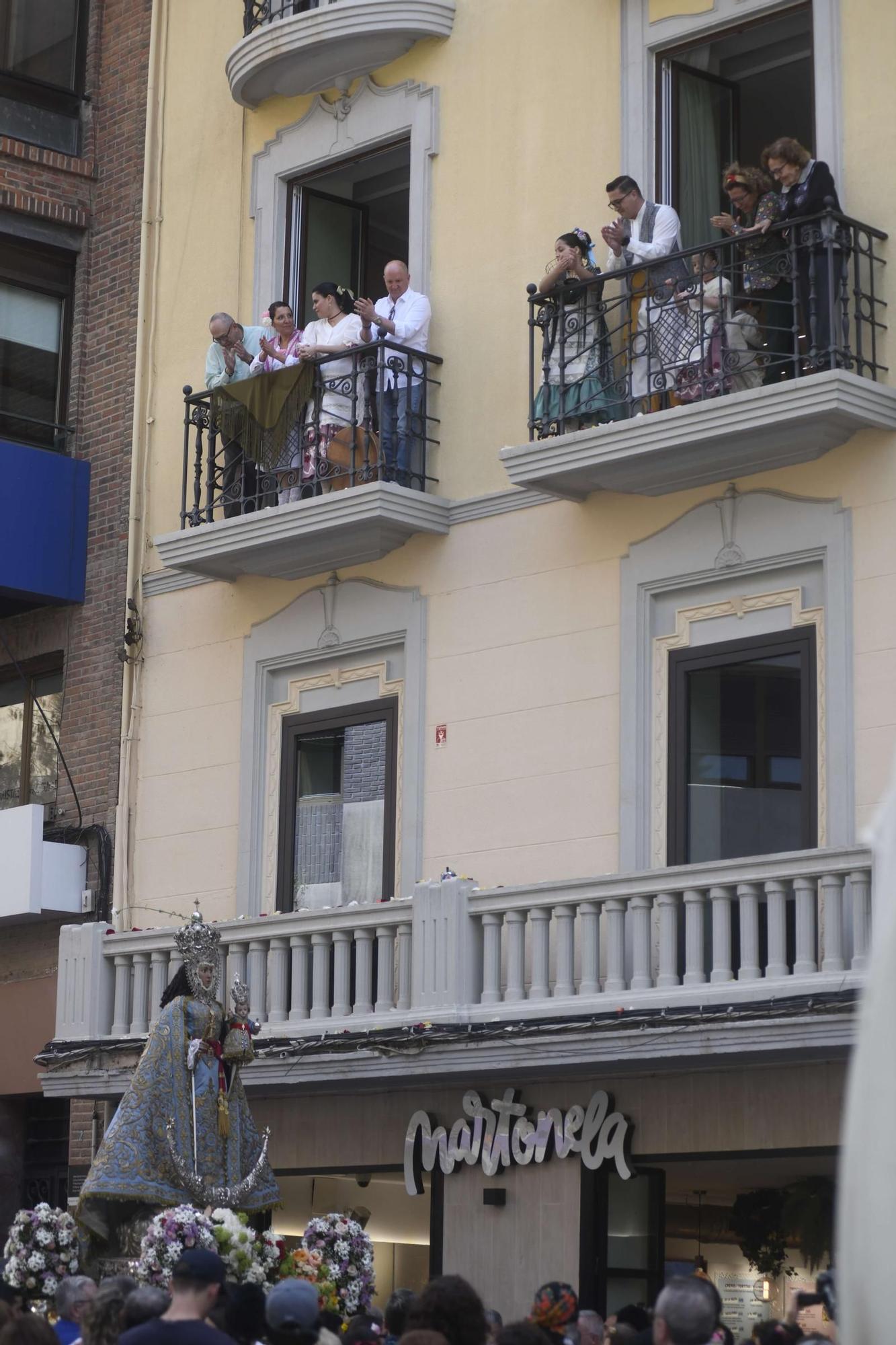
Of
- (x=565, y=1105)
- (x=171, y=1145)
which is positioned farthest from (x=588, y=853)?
(x=171, y=1145)

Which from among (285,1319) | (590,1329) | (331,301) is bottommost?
(590,1329)

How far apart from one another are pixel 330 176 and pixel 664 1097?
858 centimetres

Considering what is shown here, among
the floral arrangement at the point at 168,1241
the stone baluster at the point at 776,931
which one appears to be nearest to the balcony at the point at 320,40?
the stone baluster at the point at 776,931

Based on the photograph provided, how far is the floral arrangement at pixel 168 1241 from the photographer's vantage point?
10.0m

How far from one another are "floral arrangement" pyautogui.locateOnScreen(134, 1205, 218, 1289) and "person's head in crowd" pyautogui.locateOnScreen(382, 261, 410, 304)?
8642 mm

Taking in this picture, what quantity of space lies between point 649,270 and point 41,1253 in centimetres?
764

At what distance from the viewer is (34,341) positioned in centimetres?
1994

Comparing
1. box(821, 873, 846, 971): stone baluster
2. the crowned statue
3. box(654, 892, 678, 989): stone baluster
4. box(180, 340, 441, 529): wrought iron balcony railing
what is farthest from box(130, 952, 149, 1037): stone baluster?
box(821, 873, 846, 971): stone baluster

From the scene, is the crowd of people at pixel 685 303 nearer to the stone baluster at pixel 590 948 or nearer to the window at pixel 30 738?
the stone baluster at pixel 590 948

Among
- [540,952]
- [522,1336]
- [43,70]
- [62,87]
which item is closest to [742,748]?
[540,952]

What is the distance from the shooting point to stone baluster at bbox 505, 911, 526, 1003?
1448 centimetres

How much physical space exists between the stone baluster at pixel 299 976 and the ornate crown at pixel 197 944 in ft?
13.5

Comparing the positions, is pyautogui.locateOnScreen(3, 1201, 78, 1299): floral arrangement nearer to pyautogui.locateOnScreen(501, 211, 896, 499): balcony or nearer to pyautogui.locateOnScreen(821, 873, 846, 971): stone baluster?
pyautogui.locateOnScreen(821, 873, 846, 971): stone baluster

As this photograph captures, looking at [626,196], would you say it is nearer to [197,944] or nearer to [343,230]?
[343,230]
